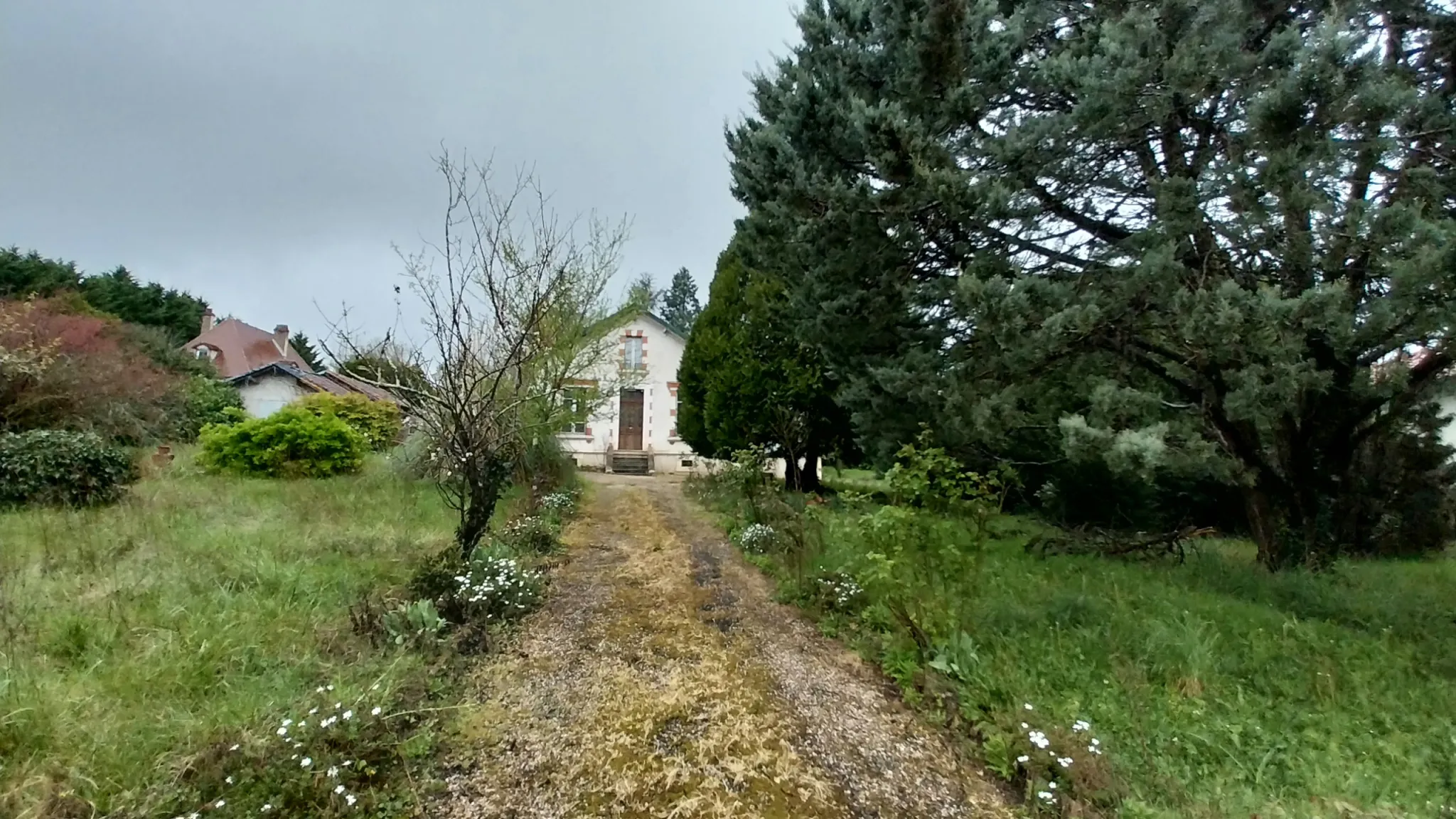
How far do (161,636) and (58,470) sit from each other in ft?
15.4

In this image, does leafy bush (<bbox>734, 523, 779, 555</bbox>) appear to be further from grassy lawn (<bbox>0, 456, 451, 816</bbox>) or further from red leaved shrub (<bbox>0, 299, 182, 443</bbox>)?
red leaved shrub (<bbox>0, 299, 182, 443</bbox>)

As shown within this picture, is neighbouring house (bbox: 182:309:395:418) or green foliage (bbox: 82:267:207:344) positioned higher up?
green foliage (bbox: 82:267:207:344)

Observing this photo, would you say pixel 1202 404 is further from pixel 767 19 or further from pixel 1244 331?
pixel 767 19

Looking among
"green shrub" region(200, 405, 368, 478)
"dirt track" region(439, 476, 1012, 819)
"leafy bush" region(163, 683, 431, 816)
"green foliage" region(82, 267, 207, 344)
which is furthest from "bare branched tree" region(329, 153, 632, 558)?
"green foliage" region(82, 267, 207, 344)

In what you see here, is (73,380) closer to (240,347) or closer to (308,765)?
(308,765)

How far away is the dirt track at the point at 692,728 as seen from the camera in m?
2.27

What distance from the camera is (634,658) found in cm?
358

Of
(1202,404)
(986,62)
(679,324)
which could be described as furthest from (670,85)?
(679,324)

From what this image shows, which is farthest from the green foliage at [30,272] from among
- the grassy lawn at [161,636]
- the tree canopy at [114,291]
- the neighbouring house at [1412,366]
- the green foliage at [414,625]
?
the neighbouring house at [1412,366]

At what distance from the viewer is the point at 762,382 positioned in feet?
35.3

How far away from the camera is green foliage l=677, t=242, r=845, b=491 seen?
10.5 metres

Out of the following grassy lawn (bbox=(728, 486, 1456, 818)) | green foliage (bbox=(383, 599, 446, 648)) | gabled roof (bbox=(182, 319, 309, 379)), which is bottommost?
grassy lawn (bbox=(728, 486, 1456, 818))

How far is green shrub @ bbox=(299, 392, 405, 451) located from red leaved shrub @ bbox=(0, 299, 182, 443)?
7.87ft

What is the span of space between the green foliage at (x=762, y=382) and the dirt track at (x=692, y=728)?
18.1 ft
